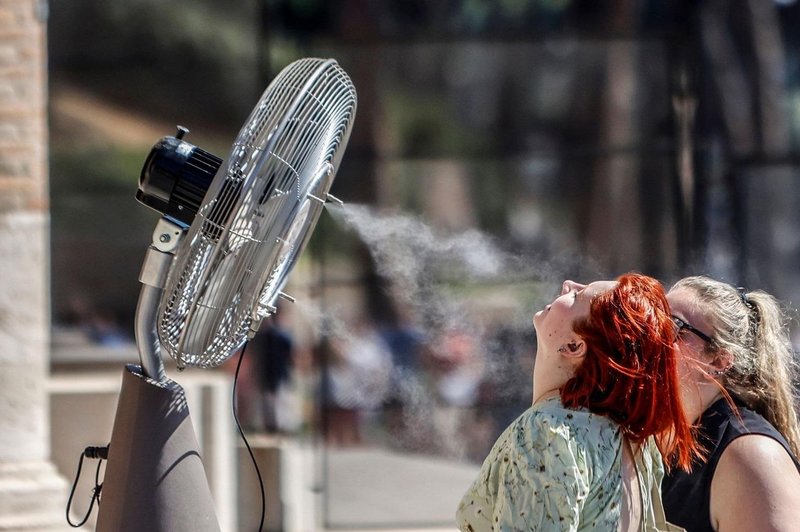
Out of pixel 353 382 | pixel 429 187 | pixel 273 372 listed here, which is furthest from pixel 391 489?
pixel 429 187

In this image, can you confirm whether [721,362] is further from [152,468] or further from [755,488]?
[152,468]

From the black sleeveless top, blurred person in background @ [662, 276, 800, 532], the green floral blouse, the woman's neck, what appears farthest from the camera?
the black sleeveless top

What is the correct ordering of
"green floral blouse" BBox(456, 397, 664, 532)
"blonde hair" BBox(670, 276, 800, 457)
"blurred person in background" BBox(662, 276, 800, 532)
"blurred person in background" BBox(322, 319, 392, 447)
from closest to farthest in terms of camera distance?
"green floral blouse" BBox(456, 397, 664, 532)
"blurred person in background" BBox(662, 276, 800, 532)
"blonde hair" BBox(670, 276, 800, 457)
"blurred person in background" BBox(322, 319, 392, 447)

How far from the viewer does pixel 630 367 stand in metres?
2.02

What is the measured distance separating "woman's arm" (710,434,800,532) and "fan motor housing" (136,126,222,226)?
1.20 meters

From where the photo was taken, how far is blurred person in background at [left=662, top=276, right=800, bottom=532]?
7.32 feet

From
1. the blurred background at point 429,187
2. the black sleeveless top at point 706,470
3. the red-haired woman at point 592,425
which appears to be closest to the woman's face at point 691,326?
the black sleeveless top at point 706,470

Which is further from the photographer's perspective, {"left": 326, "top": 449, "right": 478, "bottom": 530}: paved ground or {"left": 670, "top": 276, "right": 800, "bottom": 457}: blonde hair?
{"left": 326, "top": 449, "right": 478, "bottom": 530}: paved ground

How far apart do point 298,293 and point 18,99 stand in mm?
2046

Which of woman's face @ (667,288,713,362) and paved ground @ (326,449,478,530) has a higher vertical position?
woman's face @ (667,288,713,362)

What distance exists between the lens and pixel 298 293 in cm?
625

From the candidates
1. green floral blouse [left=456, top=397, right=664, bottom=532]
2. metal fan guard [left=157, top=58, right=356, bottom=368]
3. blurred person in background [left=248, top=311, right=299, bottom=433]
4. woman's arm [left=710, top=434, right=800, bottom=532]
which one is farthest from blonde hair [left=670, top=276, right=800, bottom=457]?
blurred person in background [left=248, top=311, right=299, bottom=433]

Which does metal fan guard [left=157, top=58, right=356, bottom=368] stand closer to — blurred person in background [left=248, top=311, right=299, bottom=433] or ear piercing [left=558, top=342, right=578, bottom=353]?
ear piercing [left=558, top=342, right=578, bottom=353]

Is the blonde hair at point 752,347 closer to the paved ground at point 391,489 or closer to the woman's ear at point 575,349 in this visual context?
the woman's ear at point 575,349
